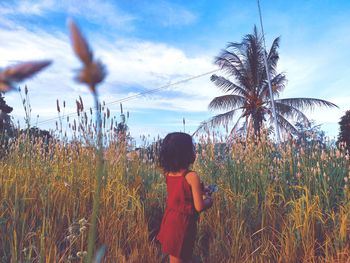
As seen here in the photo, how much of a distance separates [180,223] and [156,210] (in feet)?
5.84

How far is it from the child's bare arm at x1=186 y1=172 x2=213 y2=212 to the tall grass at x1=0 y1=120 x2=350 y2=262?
0.79 m

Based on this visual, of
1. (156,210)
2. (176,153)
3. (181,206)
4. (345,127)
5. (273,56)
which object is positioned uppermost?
(273,56)

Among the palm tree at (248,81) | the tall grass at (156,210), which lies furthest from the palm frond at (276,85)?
the tall grass at (156,210)

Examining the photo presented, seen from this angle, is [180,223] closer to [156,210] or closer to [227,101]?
[156,210]

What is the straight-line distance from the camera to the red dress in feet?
10.8

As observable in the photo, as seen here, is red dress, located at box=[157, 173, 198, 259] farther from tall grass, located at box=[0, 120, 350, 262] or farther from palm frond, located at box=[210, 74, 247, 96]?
palm frond, located at box=[210, 74, 247, 96]

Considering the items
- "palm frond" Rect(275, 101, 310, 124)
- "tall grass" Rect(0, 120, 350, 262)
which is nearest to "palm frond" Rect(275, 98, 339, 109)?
"palm frond" Rect(275, 101, 310, 124)

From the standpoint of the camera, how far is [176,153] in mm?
3438

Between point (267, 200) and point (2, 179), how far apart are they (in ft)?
10.1

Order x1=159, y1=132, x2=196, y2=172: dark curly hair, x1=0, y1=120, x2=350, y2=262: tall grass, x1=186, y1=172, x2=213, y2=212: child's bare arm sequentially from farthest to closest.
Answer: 1. x1=0, y1=120, x2=350, y2=262: tall grass
2. x1=159, y1=132, x2=196, y2=172: dark curly hair
3. x1=186, y1=172, x2=213, y2=212: child's bare arm

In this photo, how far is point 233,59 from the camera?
27516mm

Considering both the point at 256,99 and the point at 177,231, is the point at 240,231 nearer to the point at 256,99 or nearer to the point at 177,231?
the point at 177,231

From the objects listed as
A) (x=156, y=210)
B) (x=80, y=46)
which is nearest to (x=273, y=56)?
(x=156, y=210)

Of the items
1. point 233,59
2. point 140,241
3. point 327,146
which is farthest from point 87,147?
point 233,59
